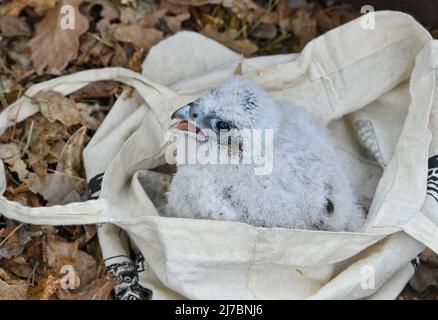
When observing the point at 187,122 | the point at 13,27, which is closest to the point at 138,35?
the point at 13,27

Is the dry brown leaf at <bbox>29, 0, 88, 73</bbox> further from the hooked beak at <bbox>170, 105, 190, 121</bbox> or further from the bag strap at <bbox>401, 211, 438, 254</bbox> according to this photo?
the bag strap at <bbox>401, 211, 438, 254</bbox>

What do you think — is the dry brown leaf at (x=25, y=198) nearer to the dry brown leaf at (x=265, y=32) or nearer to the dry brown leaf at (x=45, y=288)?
the dry brown leaf at (x=45, y=288)

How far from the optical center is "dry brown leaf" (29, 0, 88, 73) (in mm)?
2715

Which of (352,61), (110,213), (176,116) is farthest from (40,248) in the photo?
(352,61)

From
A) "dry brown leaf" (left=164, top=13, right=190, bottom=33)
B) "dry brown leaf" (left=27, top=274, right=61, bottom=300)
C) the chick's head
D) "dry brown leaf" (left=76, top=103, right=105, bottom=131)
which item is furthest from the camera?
"dry brown leaf" (left=164, top=13, right=190, bottom=33)

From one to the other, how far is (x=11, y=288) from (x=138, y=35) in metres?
1.13

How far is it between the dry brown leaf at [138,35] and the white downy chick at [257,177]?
66 cm

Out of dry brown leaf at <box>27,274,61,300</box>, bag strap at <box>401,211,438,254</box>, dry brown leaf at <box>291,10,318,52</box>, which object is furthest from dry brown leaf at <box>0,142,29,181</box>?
bag strap at <box>401,211,438,254</box>

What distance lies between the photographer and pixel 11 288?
2217 millimetres

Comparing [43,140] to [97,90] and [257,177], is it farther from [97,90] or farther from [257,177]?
[257,177]

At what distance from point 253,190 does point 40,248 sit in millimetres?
808

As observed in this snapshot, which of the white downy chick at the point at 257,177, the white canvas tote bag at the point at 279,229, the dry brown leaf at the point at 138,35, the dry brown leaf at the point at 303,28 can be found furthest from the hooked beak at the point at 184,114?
the dry brown leaf at the point at 303,28

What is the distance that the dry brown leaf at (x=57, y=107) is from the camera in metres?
2.55

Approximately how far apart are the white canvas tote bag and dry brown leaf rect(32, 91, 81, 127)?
0.03 meters
